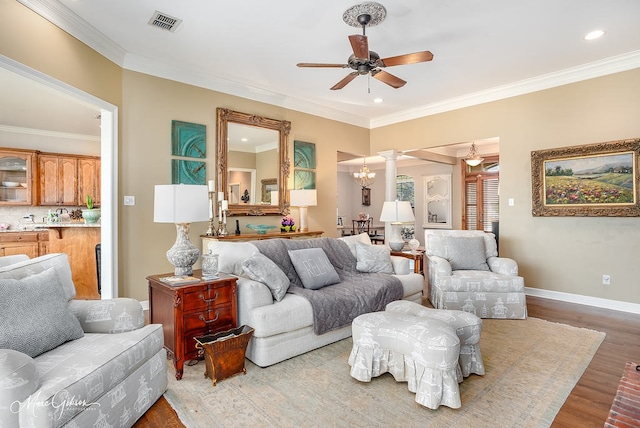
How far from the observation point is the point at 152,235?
412cm

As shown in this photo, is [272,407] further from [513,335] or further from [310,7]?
[310,7]

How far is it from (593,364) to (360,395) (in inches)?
75.5

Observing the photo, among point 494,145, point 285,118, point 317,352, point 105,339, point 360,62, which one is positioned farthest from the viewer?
point 494,145

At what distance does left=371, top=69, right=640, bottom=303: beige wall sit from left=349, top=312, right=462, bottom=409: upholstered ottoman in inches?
131

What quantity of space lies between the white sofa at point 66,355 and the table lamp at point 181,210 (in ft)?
1.68

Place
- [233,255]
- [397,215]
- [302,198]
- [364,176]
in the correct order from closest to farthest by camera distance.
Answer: [233,255] < [397,215] < [302,198] < [364,176]

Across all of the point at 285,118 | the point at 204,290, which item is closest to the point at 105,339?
the point at 204,290

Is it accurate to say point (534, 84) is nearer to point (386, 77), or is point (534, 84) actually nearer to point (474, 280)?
point (386, 77)

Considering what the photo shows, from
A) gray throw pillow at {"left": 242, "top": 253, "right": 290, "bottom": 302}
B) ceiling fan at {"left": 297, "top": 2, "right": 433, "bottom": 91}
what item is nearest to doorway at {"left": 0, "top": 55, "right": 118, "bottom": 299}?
gray throw pillow at {"left": 242, "top": 253, "right": 290, "bottom": 302}

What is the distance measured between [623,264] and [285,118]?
4900 mm

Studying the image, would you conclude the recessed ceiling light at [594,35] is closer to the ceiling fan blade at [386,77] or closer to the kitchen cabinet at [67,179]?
the ceiling fan blade at [386,77]

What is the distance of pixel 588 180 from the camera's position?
4.29 metres

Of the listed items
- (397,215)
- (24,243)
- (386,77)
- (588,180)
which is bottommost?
(24,243)

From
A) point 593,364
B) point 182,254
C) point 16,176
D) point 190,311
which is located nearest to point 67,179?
point 16,176
